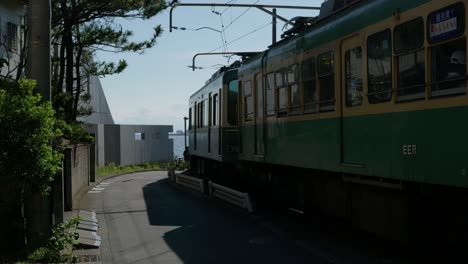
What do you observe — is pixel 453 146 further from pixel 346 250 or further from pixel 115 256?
pixel 115 256

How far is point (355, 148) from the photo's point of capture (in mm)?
8898

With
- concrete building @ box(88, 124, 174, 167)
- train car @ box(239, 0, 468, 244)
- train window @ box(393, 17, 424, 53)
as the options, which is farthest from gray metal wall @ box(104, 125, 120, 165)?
train window @ box(393, 17, 424, 53)

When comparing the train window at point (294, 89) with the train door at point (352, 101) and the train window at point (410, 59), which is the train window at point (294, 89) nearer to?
the train door at point (352, 101)

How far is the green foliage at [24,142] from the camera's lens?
8508 mm

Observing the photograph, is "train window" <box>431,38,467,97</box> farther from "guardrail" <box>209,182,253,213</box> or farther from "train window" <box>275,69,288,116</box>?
"guardrail" <box>209,182,253,213</box>

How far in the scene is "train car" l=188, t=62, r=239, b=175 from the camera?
17.6m

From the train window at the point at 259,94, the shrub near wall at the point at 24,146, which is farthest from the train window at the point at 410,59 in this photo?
the train window at the point at 259,94

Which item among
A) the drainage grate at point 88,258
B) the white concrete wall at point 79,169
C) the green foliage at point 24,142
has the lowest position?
the drainage grate at point 88,258

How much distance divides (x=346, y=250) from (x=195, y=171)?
56.8 feet

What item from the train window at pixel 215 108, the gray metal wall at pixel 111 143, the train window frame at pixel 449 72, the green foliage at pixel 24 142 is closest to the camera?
the train window frame at pixel 449 72

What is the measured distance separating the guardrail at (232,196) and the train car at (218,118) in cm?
98

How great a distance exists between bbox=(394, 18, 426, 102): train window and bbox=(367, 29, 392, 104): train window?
0.23 meters

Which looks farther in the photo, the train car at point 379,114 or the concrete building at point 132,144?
the concrete building at point 132,144

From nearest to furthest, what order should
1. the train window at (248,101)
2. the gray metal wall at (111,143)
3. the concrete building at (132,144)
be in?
1. the train window at (248,101)
2. the concrete building at (132,144)
3. the gray metal wall at (111,143)
